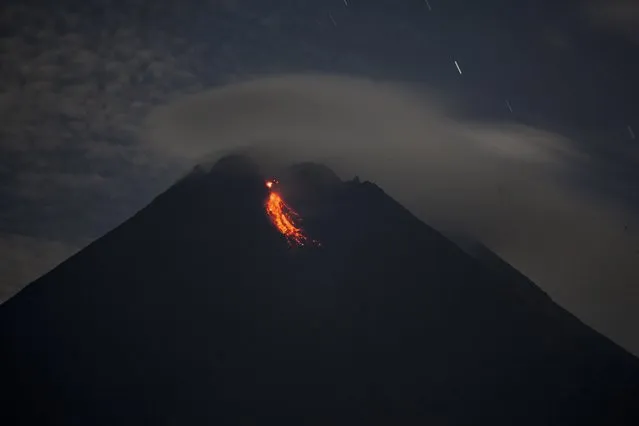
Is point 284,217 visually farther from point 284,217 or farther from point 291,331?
point 291,331

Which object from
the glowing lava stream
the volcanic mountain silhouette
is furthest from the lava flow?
the volcanic mountain silhouette

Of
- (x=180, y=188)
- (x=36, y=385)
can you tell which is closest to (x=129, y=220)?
(x=180, y=188)

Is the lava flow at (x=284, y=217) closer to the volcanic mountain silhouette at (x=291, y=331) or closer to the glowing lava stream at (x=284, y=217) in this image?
the glowing lava stream at (x=284, y=217)

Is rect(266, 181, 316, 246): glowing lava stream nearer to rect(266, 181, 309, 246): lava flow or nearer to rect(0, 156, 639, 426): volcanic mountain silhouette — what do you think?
rect(266, 181, 309, 246): lava flow

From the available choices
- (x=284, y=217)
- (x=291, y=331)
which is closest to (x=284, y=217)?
(x=284, y=217)

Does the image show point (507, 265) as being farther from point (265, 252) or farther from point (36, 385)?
point (36, 385)

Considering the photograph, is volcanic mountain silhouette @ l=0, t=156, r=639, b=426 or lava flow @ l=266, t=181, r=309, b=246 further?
lava flow @ l=266, t=181, r=309, b=246

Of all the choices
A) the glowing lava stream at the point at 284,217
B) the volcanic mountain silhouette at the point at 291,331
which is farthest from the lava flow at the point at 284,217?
the volcanic mountain silhouette at the point at 291,331
